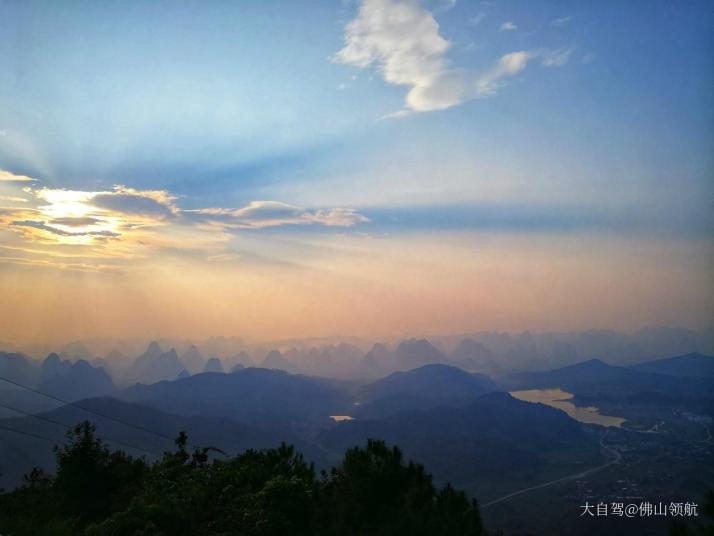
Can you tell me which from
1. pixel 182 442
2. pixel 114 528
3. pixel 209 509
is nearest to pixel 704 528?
pixel 209 509

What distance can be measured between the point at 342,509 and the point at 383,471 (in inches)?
143

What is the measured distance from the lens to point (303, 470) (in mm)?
30750

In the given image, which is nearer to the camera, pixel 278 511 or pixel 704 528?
pixel 704 528

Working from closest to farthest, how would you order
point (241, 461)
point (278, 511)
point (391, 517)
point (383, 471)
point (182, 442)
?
point (278, 511)
point (391, 517)
point (383, 471)
point (241, 461)
point (182, 442)

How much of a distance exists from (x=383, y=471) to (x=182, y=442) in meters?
16.4

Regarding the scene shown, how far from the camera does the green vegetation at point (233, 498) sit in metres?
23.7

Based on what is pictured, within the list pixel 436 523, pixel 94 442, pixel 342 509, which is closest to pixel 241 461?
pixel 342 509

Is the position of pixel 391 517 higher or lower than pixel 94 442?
lower

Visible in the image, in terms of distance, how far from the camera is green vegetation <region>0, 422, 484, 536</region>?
23734 millimetres

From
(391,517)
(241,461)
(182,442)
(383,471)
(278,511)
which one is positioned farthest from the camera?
(182,442)

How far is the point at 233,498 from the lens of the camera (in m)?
26.6

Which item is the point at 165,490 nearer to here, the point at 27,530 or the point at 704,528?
the point at 27,530

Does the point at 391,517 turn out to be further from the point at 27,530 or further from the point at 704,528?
the point at 27,530

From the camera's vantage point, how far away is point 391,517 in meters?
28.0
